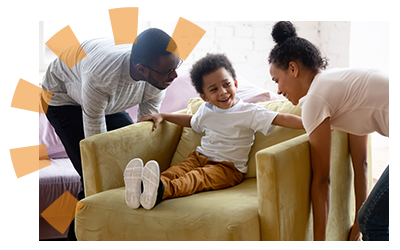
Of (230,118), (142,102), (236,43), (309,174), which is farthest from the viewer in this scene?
(236,43)

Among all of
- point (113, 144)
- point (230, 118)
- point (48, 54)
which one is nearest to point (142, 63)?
point (113, 144)

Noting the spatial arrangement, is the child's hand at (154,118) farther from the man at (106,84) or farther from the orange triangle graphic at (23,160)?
the orange triangle graphic at (23,160)

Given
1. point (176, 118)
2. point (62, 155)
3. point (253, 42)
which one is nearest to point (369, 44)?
point (253, 42)

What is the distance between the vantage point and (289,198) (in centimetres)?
117

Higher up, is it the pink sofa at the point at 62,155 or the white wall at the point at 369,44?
the white wall at the point at 369,44

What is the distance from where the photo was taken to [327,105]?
3.56 ft

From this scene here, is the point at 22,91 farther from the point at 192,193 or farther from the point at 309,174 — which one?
the point at 309,174

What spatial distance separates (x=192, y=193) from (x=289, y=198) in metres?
0.37

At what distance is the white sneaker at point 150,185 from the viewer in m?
1.24

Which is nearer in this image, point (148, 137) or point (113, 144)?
point (113, 144)

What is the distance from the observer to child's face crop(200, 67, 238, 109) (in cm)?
158

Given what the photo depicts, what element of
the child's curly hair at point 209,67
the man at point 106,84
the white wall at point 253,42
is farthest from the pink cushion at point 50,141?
the white wall at point 253,42

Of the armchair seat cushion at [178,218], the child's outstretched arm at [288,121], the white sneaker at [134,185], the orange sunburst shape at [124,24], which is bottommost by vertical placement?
the armchair seat cushion at [178,218]

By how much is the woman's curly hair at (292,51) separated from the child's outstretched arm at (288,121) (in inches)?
10.4
